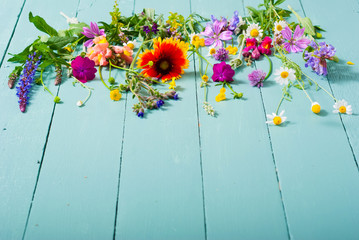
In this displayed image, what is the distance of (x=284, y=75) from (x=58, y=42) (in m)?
0.82

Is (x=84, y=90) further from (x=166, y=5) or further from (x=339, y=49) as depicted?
(x=339, y=49)

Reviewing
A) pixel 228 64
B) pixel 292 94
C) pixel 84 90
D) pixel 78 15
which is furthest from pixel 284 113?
pixel 78 15

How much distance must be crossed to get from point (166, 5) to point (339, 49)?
0.76m

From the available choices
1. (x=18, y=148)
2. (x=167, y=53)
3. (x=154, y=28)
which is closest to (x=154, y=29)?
(x=154, y=28)

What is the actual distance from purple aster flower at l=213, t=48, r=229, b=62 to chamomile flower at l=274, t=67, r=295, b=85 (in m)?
0.21

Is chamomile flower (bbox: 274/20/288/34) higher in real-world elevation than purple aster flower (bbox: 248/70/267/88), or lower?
higher

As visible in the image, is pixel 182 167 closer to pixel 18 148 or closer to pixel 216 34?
pixel 18 148

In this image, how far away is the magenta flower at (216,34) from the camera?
1377 millimetres

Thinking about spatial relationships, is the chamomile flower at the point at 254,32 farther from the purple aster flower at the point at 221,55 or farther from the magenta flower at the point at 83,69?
the magenta flower at the point at 83,69

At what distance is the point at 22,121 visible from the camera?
116 centimetres

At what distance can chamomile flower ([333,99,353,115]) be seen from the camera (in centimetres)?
114

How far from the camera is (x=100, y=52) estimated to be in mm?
1269

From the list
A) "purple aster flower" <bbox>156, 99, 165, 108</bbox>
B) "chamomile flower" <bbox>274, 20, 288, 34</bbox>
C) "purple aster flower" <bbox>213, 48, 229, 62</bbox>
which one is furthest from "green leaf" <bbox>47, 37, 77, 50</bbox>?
"chamomile flower" <bbox>274, 20, 288, 34</bbox>

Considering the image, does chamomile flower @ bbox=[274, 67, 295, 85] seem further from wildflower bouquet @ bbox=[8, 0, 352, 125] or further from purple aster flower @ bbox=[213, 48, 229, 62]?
purple aster flower @ bbox=[213, 48, 229, 62]
